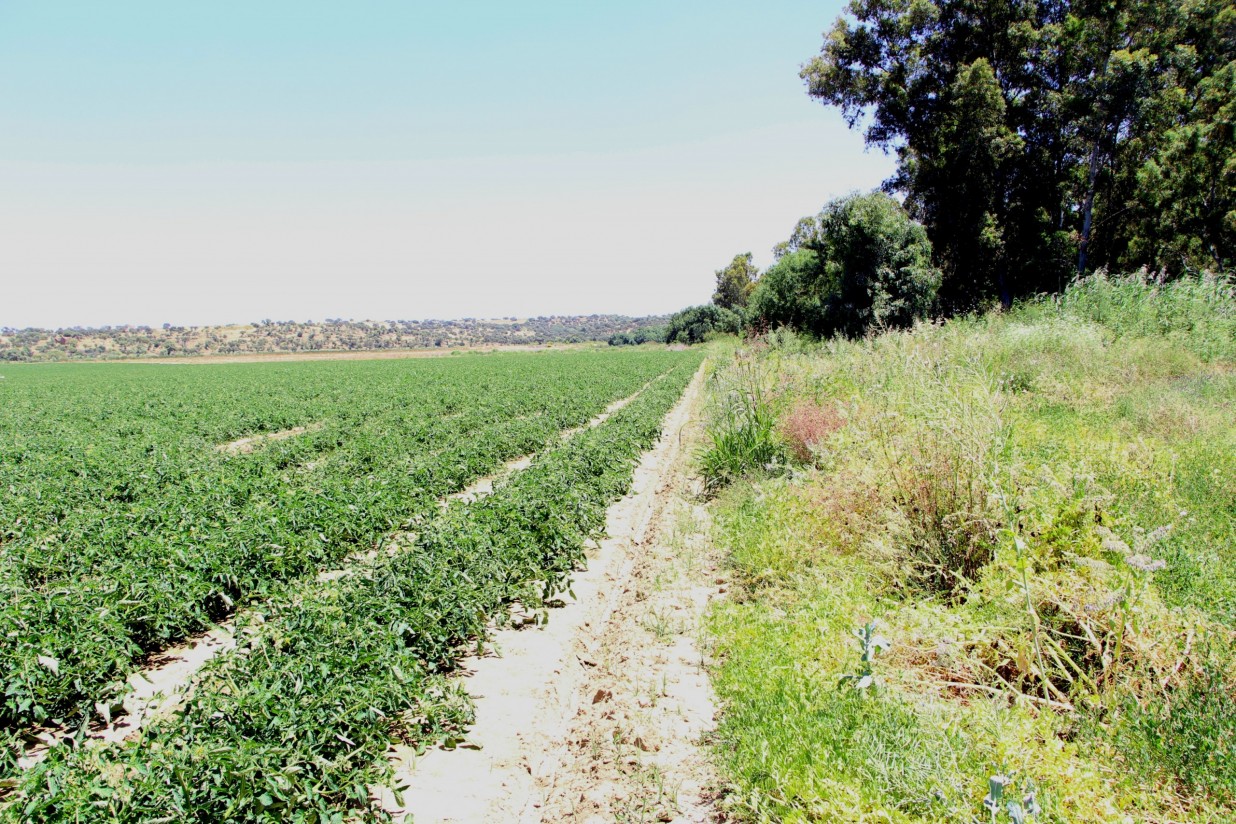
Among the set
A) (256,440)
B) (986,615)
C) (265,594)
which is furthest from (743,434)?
(256,440)

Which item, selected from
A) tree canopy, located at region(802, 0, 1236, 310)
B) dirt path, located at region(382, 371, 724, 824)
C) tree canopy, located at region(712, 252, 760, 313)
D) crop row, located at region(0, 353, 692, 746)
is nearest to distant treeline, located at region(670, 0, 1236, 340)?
tree canopy, located at region(802, 0, 1236, 310)

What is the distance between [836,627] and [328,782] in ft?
10.9

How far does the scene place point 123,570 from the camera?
18.5ft

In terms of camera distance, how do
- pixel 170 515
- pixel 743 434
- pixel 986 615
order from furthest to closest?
1. pixel 743 434
2. pixel 170 515
3. pixel 986 615

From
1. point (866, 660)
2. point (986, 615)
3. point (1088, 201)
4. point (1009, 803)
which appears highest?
point (1088, 201)

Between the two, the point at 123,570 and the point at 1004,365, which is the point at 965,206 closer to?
the point at 1004,365

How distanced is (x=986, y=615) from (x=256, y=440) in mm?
17603

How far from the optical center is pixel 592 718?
14.5 ft

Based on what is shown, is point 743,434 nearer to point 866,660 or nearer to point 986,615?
point 986,615

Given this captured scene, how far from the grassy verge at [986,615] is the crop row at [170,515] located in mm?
4481

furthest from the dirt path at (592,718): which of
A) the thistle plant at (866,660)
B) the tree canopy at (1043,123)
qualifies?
the tree canopy at (1043,123)

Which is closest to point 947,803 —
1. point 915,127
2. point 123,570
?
point 123,570

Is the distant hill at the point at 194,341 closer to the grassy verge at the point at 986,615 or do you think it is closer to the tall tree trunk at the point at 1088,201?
the tall tree trunk at the point at 1088,201

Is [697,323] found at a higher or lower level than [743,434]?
higher
